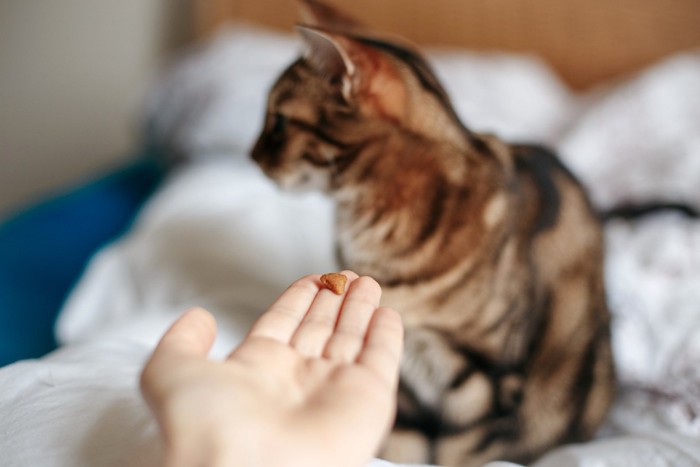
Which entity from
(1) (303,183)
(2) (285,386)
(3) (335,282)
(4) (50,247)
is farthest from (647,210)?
(4) (50,247)

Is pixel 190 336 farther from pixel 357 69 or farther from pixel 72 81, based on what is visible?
pixel 72 81

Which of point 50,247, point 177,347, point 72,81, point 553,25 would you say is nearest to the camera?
point 177,347

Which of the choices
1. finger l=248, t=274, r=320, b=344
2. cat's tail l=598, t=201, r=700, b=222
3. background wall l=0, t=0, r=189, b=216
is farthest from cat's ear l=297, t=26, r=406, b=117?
background wall l=0, t=0, r=189, b=216

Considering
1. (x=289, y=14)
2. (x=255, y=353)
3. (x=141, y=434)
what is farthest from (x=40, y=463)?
(x=289, y=14)

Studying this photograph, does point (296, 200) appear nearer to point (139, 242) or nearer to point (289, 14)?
point (139, 242)

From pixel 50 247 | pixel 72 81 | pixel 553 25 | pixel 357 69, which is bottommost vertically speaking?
pixel 50 247

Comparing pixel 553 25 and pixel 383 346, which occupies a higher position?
pixel 553 25

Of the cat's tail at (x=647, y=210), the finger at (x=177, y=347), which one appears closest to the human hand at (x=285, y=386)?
the finger at (x=177, y=347)
